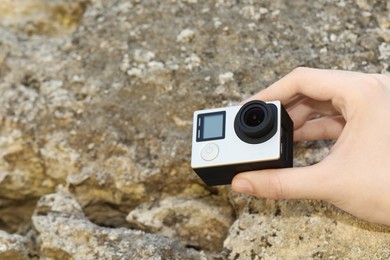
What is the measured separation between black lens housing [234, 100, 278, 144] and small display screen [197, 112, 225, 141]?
3 cm

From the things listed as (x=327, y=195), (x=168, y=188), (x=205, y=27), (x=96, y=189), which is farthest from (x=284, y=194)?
(x=205, y=27)

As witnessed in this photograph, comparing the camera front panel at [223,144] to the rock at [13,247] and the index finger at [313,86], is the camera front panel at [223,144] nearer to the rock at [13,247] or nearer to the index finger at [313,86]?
the index finger at [313,86]

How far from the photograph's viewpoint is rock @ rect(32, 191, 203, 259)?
1.15 metres

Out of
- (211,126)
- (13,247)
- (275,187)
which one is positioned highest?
(211,126)

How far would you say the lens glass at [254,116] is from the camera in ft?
3.38

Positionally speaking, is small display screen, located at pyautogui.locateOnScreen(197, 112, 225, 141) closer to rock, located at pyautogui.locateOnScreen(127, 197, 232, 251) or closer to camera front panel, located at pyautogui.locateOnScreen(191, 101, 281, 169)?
camera front panel, located at pyautogui.locateOnScreen(191, 101, 281, 169)

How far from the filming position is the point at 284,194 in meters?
1.02

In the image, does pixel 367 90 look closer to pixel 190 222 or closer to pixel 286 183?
pixel 286 183

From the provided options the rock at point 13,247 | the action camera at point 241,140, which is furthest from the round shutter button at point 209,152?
the rock at point 13,247

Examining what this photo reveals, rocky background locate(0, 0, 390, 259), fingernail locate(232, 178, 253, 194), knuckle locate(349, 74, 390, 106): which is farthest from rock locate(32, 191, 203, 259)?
knuckle locate(349, 74, 390, 106)

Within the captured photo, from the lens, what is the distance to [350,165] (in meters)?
0.98

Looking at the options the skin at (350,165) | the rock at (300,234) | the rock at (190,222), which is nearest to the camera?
the skin at (350,165)

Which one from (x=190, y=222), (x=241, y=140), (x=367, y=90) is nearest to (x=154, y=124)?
(x=190, y=222)

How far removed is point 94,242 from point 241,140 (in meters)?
0.36
